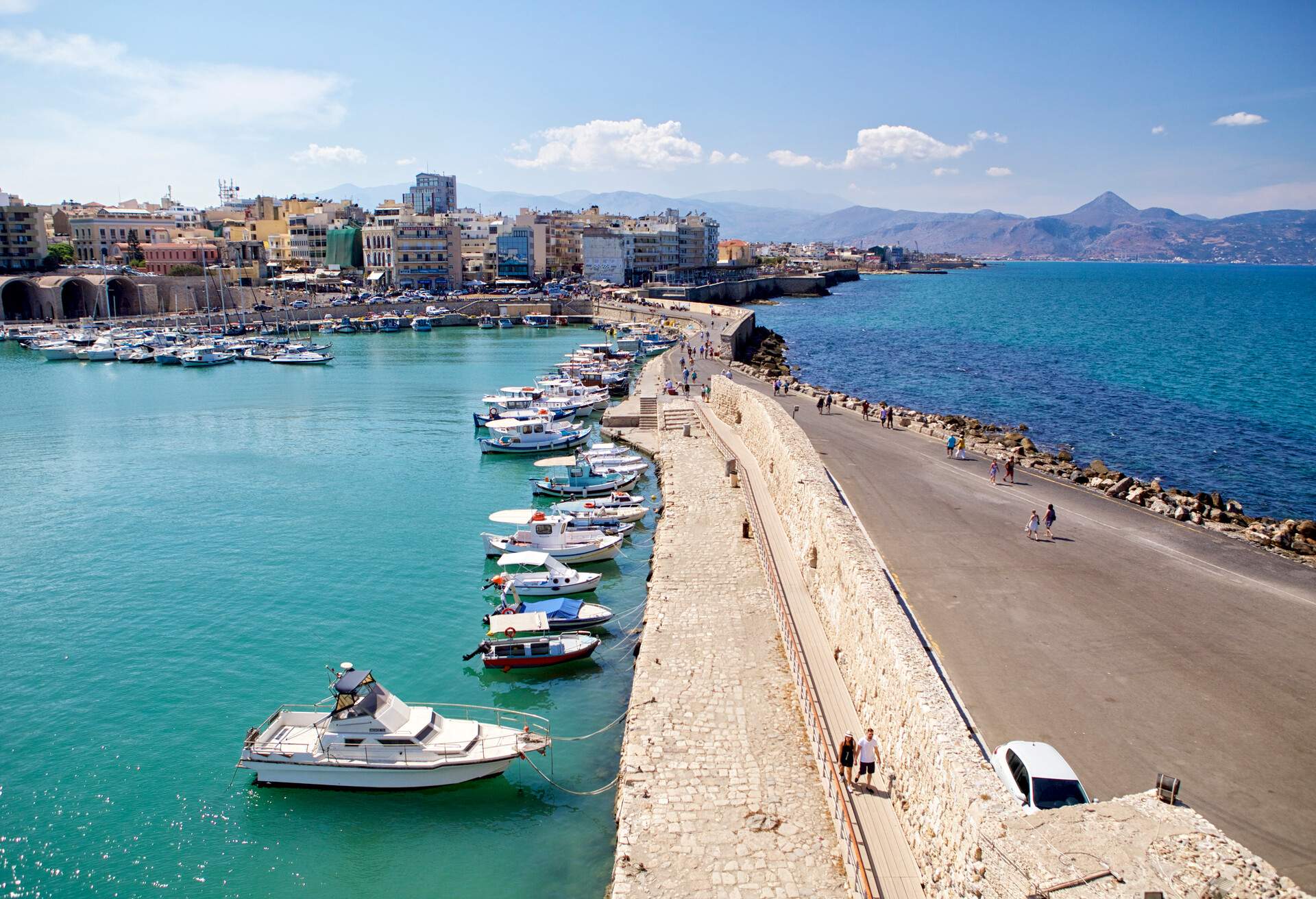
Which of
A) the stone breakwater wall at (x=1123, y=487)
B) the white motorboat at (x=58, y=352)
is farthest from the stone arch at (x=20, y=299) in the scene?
the stone breakwater wall at (x=1123, y=487)

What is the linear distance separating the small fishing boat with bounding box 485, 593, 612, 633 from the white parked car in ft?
39.7

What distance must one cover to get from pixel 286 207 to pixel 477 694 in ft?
502

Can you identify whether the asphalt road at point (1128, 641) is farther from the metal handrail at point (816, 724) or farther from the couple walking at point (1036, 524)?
the metal handrail at point (816, 724)

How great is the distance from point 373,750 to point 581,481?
18.4m

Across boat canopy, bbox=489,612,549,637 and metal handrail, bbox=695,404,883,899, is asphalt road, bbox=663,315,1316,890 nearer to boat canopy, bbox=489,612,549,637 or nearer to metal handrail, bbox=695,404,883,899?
metal handrail, bbox=695,404,883,899

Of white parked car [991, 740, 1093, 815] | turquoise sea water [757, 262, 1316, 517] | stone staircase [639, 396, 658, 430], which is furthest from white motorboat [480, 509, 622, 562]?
turquoise sea water [757, 262, 1316, 517]

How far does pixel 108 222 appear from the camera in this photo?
120 meters

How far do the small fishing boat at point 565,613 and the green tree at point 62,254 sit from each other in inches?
4459

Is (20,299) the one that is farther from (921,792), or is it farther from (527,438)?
(921,792)

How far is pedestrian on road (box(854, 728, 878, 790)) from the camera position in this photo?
11906 millimetres

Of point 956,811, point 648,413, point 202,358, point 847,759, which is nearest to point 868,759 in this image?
point 847,759

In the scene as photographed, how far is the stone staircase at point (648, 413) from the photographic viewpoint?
148ft

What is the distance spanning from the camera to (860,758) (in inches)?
473

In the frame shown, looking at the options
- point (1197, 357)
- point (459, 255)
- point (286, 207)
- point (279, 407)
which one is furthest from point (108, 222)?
point (1197, 357)
